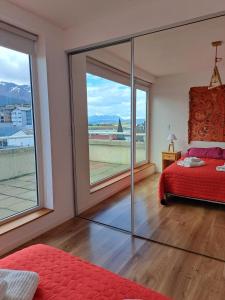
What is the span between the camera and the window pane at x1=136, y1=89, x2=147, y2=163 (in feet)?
9.43

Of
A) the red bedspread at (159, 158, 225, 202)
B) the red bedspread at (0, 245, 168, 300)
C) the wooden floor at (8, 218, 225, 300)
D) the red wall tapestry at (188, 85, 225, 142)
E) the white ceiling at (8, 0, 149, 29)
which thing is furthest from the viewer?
the red bedspread at (159, 158, 225, 202)

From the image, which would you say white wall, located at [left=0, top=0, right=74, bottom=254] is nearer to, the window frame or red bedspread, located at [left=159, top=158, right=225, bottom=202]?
the window frame

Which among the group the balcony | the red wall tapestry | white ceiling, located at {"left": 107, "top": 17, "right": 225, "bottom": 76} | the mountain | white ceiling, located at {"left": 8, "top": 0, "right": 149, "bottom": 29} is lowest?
the balcony

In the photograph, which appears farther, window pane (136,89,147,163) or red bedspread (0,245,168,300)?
window pane (136,89,147,163)

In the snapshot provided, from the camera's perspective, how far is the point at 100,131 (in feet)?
10.2

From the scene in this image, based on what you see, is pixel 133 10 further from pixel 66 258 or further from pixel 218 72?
pixel 66 258

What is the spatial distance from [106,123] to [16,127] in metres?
1.20

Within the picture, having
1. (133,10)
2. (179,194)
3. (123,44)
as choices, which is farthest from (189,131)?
(133,10)

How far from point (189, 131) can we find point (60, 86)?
1735 mm

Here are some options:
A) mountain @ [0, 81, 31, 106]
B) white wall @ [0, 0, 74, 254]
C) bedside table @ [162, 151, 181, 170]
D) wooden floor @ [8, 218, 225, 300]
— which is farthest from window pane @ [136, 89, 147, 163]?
mountain @ [0, 81, 31, 106]

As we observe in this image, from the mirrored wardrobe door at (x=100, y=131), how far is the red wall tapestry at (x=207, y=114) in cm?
81

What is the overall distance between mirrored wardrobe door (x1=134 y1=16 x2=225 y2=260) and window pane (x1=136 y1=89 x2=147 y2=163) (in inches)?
0.5

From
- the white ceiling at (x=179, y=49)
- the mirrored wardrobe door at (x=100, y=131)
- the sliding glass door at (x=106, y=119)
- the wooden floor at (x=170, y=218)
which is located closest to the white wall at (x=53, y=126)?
the mirrored wardrobe door at (x=100, y=131)

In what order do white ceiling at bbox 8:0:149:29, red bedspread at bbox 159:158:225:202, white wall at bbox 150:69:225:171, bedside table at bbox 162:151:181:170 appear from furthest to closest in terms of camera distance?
1. bedside table at bbox 162:151:181:170
2. red bedspread at bbox 159:158:225:202
3. white wall at bbox 150:69:225:171
4. white ceiling at bbox 8:0:149:29
